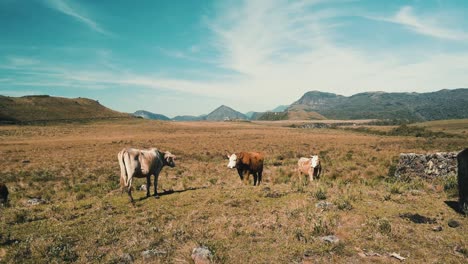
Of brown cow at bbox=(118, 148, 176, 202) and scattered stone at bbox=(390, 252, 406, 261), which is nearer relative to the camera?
scattered stone at bbox=(390, 252, 406, 261)

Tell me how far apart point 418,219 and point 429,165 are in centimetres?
909

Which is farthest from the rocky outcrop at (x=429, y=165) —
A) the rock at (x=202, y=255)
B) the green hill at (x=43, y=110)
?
the green hill at (x=43, y=110)

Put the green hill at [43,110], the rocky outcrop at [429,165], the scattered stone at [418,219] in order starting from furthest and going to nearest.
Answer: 1. the green hill at [43,110]
2. the rocky outcrop at [429,165]
3. the scattered stone at [418,219]

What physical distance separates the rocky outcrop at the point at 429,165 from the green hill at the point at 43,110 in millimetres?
165570

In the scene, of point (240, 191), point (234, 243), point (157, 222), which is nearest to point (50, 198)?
point (157, 222)

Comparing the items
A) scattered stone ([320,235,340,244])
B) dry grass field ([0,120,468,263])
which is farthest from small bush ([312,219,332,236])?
scattered stone ([320,235,340,244])

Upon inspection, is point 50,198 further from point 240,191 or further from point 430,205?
point 430,205

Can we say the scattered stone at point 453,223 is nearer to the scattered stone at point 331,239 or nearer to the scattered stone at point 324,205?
the scattered stone at point 324,205

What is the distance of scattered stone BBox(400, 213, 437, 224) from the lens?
9.39 metres

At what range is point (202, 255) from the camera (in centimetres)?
736

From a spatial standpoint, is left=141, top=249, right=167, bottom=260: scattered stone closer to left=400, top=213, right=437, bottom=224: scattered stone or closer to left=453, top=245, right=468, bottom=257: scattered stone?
left=453, top=245, right=468, bottom=257: scattered stone

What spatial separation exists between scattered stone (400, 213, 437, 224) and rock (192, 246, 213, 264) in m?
6.85

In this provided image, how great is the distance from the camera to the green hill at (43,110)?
150125mm

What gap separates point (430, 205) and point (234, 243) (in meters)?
8.15
